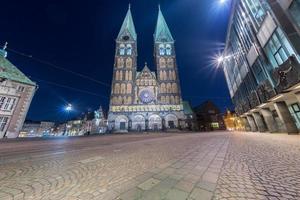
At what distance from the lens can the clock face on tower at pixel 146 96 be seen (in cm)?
4334

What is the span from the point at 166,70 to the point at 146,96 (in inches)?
480

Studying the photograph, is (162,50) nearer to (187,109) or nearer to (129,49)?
(129,49)

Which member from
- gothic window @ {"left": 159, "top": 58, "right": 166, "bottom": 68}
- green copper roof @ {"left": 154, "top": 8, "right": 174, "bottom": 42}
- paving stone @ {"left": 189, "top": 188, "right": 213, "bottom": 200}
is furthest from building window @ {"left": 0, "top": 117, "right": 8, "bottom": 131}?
green copper roof @ {"left": 154, "top": 8, "right": 174, "bottom": 42}

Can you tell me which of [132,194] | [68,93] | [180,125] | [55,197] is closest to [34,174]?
[55,197]

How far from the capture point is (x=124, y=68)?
1806 inches

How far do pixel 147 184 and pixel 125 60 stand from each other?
47889mm

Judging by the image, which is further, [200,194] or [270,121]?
[270,121]

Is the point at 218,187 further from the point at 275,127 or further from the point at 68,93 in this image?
the point at 68,93

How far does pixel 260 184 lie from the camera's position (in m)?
2.31

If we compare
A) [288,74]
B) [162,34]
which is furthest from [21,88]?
[162,34]

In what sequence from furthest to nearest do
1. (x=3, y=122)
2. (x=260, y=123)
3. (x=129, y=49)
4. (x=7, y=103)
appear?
(x=129, y=49) → (x=7, y=103) → (x=3, y=122) → (x=260, y=123)

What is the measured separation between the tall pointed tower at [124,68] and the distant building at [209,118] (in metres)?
28.8

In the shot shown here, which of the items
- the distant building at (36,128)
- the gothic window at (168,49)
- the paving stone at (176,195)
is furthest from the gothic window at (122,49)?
the distant building at (36,128)

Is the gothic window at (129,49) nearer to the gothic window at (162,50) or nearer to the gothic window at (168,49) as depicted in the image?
the gothic window at (162,50)
